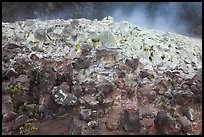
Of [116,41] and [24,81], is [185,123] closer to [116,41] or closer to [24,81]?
[116,41]

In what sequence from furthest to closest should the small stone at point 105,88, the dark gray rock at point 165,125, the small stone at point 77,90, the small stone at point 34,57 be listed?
the small stone at point 34,57, the small stone at point 105,88, the small stone at point 77,90, the dark gray rock at point 165,125

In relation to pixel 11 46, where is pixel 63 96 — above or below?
below

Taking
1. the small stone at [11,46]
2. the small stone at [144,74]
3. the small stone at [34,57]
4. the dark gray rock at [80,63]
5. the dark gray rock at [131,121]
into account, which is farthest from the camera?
the small stone at [11,46]

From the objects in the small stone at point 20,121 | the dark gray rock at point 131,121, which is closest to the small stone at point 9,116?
the small stone at point 20,121

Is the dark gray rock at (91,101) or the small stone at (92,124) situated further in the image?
the dark gray rock at (91,101)

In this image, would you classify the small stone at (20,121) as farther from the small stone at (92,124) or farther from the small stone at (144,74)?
the small stone at (144,74)

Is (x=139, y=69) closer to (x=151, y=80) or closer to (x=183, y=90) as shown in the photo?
(x=151, y=80)

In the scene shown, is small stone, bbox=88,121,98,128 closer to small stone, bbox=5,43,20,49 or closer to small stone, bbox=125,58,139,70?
small stone, bbox=125,58,139,70

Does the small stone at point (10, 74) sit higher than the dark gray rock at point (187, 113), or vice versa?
the small stone at point (10, 74)

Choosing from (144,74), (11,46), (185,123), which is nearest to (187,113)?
(185,123)
